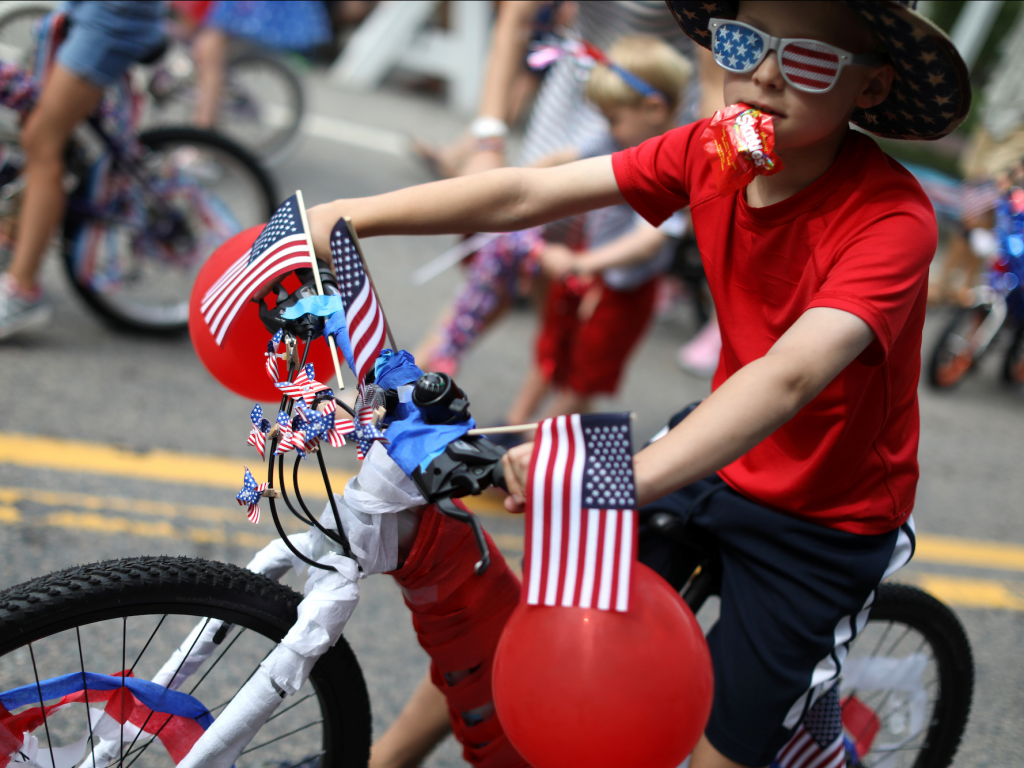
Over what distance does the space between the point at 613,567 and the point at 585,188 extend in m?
0.80

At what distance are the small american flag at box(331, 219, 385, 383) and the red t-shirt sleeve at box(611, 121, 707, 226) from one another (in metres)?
0.57

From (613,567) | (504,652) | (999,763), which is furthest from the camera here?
(999,763)

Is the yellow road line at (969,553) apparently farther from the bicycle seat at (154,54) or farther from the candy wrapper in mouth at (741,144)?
the bicycle seat at (154,54)

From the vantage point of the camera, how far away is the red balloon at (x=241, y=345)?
5.09 ft

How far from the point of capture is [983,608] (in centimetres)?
348

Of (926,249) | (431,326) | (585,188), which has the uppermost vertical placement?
(926,249)

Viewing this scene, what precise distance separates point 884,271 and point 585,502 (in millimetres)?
559

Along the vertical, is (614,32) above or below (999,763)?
above

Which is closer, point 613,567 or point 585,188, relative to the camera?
point 613,567

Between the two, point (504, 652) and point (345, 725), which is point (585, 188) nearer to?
point (504, 652)

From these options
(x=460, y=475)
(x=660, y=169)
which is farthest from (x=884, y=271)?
(x=460, y=475)

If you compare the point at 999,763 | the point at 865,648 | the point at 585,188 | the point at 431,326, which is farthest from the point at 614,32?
the point at 999,763

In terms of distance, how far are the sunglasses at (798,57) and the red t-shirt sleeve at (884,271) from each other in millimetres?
212

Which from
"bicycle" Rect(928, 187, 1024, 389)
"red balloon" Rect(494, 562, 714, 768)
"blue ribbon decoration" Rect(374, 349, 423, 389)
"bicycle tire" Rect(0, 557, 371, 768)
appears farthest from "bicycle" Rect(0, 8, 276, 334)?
"bicycle" Rect(928, 187, 1024, 389)
